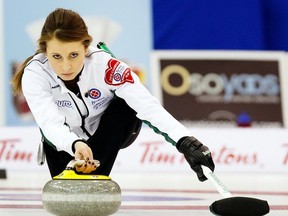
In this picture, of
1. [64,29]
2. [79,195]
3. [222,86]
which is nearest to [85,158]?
[79,195]

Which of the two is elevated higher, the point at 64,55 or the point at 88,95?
the point at 64,55

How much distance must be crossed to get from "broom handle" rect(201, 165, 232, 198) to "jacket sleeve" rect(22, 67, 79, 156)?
53 centimetres

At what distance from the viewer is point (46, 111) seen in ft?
9.93

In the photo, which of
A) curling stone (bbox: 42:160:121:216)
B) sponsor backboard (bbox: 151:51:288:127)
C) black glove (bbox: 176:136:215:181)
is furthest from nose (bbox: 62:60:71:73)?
sponsor backboard (bbox: 151:51:288:127)

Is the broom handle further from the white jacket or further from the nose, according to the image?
the nose

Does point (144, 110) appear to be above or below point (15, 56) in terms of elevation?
above

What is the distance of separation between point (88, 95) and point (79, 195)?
736mm

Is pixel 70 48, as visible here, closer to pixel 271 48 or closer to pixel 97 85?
pixel 97 85

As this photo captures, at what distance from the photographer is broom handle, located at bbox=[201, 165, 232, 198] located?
269 cm

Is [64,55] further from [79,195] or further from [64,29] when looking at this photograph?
[79,195]

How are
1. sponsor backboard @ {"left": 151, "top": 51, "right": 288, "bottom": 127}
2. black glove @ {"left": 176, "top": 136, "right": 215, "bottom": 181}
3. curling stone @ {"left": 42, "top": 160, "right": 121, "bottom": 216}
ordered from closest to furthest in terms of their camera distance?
curling stone @ {"left": 42, "top": 160, "right": 121, "bottom": 216} < black glove @ {"left": 176, "top": 136, "right": 215, "bottom": 181} < sponsor backboard @ {"left": 151, "top": 51, "right": 288, "bottom": 127}

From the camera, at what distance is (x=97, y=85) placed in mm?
3262

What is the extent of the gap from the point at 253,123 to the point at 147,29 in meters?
1.76

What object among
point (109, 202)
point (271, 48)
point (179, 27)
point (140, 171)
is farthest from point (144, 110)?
point (271, 48)
